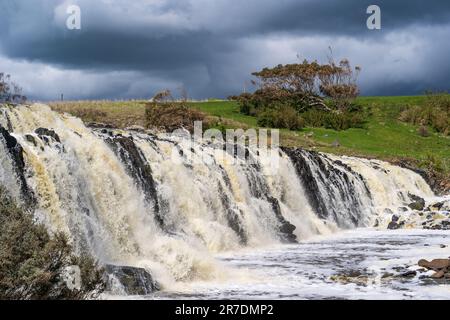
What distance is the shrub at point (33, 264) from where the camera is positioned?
10.0 meters

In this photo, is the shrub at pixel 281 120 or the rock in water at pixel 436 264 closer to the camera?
the rock in water at pixel 436 264

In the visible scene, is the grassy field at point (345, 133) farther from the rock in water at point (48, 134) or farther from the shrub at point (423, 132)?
the rock in water at point (48, 134)

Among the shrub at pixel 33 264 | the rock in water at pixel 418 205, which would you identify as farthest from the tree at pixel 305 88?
the shrub at pixel 33 264

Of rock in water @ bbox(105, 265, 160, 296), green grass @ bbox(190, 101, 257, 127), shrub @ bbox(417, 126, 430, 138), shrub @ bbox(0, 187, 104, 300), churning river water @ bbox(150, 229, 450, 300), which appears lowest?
churning river water @ bbox(150, 229, 450, 300)

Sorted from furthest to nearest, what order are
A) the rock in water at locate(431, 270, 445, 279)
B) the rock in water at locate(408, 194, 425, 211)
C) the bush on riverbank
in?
the bush on riverbank
the rock in water at locate(408, 194, 425, 211)
the rock in water at locate(431, 270, 445, 279)

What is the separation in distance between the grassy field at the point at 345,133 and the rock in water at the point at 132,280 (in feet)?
117

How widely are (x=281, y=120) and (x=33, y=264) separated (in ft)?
180

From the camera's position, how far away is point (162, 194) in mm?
23891

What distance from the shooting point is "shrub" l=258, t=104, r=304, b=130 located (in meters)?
63.5

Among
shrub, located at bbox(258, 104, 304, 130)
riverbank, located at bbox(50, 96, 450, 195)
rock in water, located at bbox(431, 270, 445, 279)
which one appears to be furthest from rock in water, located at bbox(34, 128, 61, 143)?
shrub, located at bbox(258, 104, 304, 130)

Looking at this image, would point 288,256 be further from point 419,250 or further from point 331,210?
point 331,210

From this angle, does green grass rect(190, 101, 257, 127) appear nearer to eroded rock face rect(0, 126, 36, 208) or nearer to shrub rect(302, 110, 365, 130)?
shrub rect(302, 110, 365, 130)

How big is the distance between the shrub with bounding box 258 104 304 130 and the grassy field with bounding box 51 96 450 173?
1140 mm
